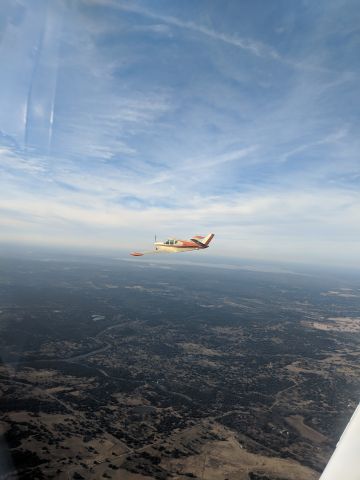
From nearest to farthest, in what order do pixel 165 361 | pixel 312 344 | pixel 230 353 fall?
pixel 165 361 < pixel 230 353 < pixel 312 344

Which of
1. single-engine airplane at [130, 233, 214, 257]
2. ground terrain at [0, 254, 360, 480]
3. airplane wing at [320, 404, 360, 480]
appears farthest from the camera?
ground terrain at [0, 254, 360, 480]

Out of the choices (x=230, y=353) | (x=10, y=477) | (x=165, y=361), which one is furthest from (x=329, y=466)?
(x=230, y=353)

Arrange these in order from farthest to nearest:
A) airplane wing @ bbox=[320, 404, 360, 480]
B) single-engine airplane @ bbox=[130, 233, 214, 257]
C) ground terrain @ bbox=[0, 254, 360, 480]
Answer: ground terrain @ bbox=[0, 254, 360, 480]
single-engine airplane @ bbox=[130, 233, 214, 257]
airplane wing @ bbox=[320, 404, 360, 480]

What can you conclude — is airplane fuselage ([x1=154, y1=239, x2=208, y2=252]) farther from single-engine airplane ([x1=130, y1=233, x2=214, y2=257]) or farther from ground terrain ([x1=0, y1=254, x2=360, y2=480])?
ground terrain ([x1=0, y1=254, x2=360, y2=480])

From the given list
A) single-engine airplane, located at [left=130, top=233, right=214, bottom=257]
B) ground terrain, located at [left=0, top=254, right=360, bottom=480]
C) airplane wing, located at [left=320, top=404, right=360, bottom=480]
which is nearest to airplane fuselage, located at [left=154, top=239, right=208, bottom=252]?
single-engine airplane, located at [left=130, top=233, right=214, bottom=257]

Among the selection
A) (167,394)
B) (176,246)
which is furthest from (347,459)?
(167,394)

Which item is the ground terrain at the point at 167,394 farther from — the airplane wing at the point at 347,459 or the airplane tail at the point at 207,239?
the airplane wing at the point at 347,459

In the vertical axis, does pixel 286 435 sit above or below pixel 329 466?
below

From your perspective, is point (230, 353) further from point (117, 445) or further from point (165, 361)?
point (117, 445)

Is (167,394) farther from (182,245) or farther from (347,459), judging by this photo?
(347,459)
